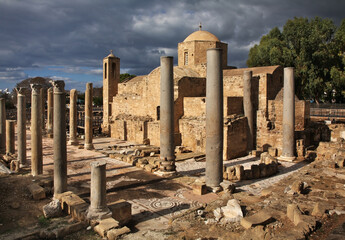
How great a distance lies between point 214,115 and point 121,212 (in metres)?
3.96

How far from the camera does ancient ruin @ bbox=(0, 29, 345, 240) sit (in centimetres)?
593

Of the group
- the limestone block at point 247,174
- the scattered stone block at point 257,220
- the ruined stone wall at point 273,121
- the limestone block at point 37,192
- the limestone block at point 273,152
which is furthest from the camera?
the ruined stone wall at point 273,121

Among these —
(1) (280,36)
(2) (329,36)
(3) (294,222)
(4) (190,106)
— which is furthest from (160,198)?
(1) (280,36)

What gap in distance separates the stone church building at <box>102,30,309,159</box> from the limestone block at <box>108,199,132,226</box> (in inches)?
365

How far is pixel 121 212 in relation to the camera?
6.49 m

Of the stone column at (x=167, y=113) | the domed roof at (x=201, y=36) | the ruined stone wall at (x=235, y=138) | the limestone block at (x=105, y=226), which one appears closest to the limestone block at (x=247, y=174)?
the stone column at (x=167, y=113)

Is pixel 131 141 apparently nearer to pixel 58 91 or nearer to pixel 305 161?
pixel 305 161

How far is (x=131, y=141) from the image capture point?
70.1 feet

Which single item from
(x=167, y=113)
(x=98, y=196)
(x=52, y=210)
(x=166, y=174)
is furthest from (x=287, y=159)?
(x=52, y=210)

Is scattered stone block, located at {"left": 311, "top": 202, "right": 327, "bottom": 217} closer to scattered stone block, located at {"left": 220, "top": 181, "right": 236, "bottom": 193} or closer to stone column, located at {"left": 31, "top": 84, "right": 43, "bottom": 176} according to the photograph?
scattered stone block, located at {"left": 220, "top": 181, "right": 236, "bottom": 193}

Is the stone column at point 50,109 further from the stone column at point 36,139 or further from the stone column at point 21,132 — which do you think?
the stone column at point 36,139

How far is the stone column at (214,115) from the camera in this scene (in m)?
8.69

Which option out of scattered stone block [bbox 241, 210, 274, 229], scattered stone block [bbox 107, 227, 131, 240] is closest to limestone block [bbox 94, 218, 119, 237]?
scattered stone block [bbox 107, 227, 131, 240]

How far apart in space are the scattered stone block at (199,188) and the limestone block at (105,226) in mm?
3109
